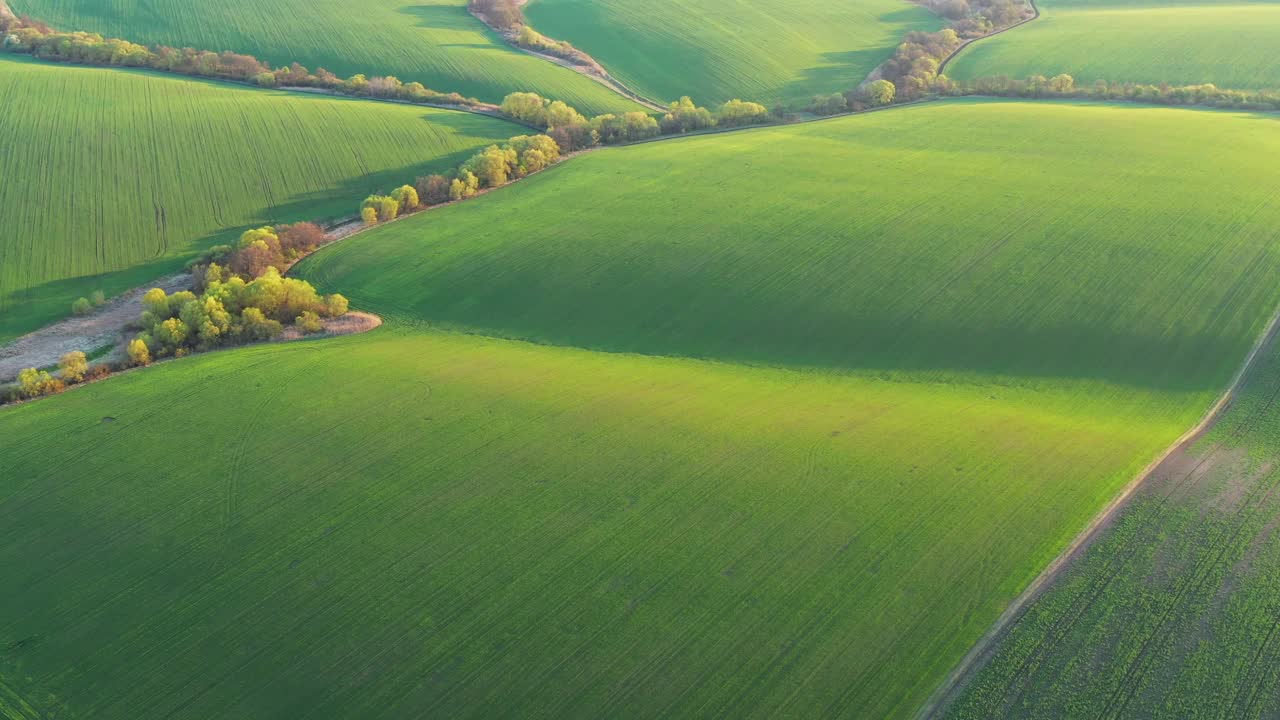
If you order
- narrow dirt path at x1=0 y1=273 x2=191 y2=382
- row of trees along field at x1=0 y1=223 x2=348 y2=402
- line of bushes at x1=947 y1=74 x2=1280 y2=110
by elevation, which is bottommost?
narrow dirt path at x1=0 y1=273 x2=191 y2=382

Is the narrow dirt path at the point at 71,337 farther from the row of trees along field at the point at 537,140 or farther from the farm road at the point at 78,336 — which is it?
the row of trees along field at the point at 537,140

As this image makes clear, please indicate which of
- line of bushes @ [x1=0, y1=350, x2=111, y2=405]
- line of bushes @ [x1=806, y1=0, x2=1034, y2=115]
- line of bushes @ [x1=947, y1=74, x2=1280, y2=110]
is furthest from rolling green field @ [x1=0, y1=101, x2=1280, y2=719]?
line of bushes @ [x1=806, y1=0, x2=1034, y2=115]

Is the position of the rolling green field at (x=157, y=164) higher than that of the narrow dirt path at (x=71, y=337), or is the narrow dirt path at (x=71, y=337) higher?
the rolling green field at (x=157, y=164)

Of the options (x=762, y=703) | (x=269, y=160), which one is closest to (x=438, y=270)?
(x=269, y=160)

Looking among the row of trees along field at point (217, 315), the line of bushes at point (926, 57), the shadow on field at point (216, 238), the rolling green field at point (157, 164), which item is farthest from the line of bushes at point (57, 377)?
the line of bushes at point (926, 57)

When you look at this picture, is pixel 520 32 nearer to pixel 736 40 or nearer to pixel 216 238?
pixel 736 40

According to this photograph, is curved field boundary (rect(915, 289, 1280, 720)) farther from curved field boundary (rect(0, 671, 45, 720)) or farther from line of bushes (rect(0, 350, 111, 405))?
line of bushes (rect(0, 350, 111, 405))
